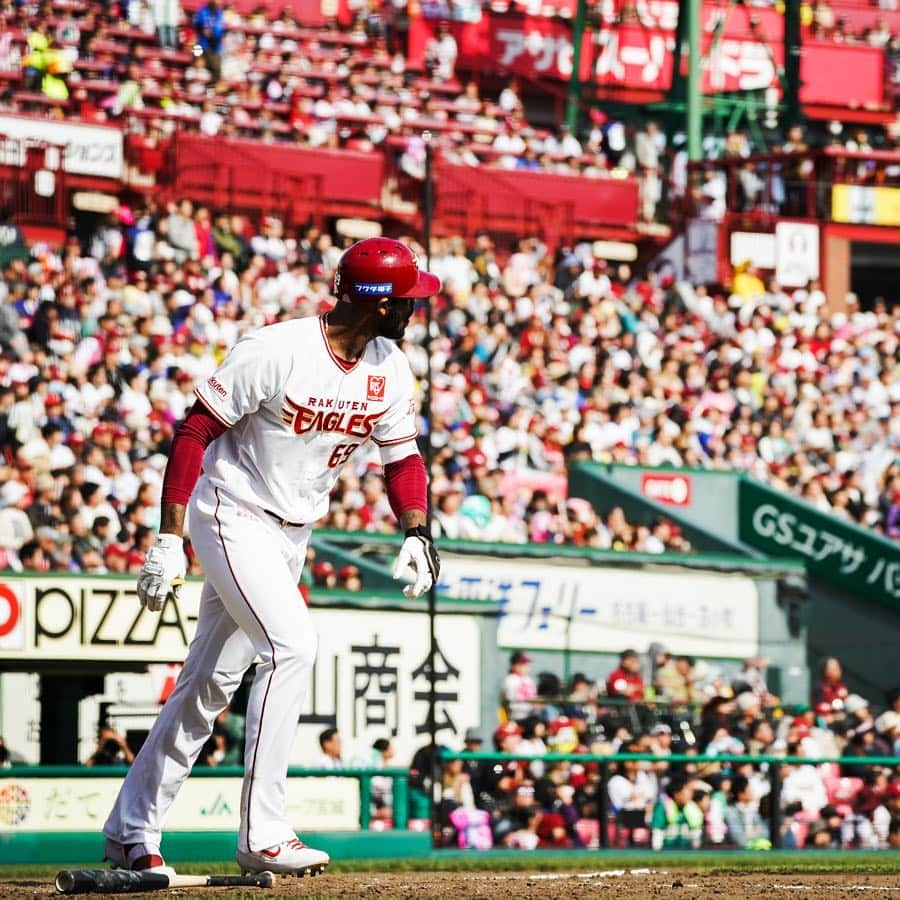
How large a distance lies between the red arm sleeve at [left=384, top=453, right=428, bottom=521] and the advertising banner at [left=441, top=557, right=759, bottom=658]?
31.6ft

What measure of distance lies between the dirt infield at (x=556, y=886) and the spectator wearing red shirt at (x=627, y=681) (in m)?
7.35

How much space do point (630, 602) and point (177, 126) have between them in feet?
27.8

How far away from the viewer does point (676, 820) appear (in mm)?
12297

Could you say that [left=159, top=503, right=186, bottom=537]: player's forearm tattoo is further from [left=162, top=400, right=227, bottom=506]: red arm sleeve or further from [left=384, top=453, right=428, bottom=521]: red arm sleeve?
[left=384, top=453, right=428, bottom=521]: red arm sleeve

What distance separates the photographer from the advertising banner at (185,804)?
405 inches

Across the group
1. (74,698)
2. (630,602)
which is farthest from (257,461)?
(630,602)

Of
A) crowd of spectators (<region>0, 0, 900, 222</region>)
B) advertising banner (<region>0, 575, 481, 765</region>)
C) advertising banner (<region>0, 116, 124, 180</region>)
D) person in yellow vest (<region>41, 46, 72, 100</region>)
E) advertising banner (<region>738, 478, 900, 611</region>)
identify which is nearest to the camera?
advertising banner (<region>0, 575, 481, 765</region>)

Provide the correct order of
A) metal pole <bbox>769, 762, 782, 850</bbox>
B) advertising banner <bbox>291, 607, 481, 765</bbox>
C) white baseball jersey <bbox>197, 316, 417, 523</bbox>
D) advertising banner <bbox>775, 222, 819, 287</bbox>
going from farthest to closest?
advertising banner <bbox>775, 222, 819, 287</bbox> → advertising banner <bbox>291, 607, 481, 765</bbox> → metal pole <bbox>769, 762, 782, 850</bbox> → white baseball jersey <bbox>197, 316, 417, 523</bbox>

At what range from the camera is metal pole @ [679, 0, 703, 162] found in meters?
29.6

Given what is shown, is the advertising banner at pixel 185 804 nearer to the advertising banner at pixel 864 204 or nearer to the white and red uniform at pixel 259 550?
the white and red uniform at pixel 259 550

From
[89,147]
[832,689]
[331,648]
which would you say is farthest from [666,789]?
[89,147]

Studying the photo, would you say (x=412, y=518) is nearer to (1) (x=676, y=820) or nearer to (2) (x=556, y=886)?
(2) (x=556, y=886)

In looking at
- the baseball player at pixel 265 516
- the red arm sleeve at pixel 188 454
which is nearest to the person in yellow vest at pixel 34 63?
the baseball player at pixel 265 516

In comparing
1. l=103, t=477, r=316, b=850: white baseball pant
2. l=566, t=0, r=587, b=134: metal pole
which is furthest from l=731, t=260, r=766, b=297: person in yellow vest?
l=103, t=477, r=316, b=850: white baseball pant
